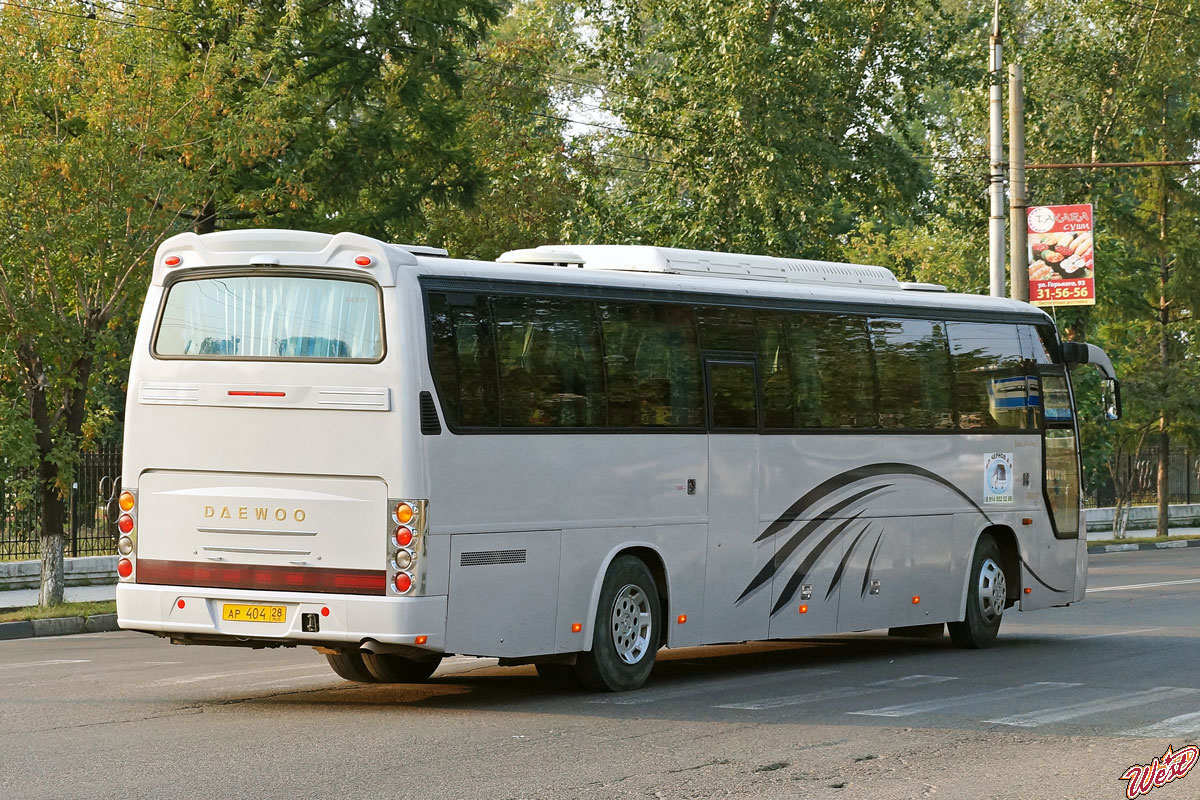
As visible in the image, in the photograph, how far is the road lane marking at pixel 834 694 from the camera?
1195 centimetres

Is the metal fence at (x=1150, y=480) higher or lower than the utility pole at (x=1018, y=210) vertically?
lower

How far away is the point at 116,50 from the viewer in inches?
822

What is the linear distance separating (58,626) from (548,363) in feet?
31.0

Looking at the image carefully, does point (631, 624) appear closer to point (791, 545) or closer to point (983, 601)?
point (791, 545)

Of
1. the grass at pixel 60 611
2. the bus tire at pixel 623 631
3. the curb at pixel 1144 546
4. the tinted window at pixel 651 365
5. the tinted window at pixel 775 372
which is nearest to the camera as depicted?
the bus tire at pixel 623 631

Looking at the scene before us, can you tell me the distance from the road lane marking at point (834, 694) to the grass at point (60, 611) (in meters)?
10.4

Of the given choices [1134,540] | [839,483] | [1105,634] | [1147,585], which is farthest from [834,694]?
[1134,540]

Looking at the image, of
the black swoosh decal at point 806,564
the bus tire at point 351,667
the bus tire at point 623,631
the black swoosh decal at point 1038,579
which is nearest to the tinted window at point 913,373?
the black swoosh decal at point 806,564

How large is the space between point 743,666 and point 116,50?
11.6m

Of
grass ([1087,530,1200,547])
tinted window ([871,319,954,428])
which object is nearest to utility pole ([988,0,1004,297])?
grass ([1087,530,1200,547])

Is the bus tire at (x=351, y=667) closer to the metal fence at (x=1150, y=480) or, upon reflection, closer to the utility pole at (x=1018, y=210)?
the utility pole at (x=1018, y=210)

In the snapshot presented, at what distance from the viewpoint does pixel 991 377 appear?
1661 centimetres

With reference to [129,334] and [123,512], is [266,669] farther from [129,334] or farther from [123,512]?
Result: [129,334]

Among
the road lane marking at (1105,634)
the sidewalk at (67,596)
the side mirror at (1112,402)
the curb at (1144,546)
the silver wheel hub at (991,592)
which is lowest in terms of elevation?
the curb at (1144,546)
